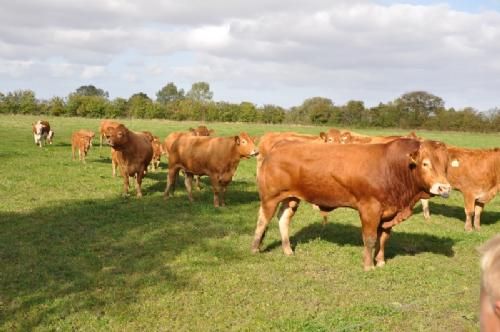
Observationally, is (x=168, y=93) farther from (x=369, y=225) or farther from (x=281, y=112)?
(x=369, y=225)

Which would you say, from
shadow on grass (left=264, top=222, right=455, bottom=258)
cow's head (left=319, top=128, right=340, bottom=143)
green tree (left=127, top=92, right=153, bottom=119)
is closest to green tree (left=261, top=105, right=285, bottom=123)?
green tree (left=127, top=92, right=153, bottom=119)

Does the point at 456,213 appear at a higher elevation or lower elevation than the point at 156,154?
lower

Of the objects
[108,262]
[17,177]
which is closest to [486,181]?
[108,262]

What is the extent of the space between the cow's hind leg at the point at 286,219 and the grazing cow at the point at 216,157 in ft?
12.9

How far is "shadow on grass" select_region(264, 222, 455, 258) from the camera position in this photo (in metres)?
9.30

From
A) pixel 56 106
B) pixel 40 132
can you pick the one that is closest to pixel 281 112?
pixel 56 106

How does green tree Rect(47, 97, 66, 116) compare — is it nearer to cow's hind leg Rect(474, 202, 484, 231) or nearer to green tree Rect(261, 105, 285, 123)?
green tree Rect(261, 105, 285, 123)

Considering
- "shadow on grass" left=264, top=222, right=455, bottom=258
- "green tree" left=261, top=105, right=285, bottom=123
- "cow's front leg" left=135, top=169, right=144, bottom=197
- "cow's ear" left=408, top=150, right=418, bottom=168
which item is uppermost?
"green tree" left=261, top=105, right=285, bottom=123

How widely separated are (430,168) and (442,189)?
367mm

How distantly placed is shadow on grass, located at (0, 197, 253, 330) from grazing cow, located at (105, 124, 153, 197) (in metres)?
1.47

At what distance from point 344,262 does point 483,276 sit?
650 centimetres

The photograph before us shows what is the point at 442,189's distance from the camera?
7.57m

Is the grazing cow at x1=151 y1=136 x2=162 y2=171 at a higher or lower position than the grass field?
higher

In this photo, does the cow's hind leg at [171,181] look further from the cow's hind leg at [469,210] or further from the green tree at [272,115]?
the green tree at [272,115]
